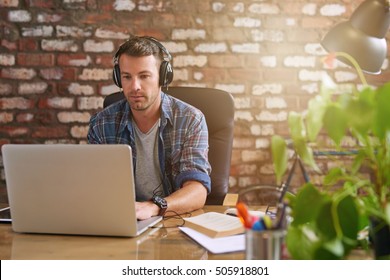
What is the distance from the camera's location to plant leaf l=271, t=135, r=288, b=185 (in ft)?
2.30

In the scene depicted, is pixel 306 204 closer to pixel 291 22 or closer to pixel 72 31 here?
pixel 291 22

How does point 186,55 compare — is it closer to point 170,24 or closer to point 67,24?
point 170,24

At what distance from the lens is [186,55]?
246 centimetres

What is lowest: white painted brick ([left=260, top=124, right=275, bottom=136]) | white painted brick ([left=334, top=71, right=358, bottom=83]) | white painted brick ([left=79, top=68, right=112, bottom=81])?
white painted brick ([left=260, top=124, right=275, bottom=136])

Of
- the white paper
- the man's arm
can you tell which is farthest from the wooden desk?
the man's arm

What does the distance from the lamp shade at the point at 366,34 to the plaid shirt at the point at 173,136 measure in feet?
2.15

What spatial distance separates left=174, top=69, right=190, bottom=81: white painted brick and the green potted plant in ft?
5.81

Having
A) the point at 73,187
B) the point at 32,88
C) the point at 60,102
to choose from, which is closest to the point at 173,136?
the point at 73,187

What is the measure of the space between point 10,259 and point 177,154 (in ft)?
3.06

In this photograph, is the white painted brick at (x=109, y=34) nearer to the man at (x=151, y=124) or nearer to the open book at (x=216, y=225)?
the man at (x=151, y=124)

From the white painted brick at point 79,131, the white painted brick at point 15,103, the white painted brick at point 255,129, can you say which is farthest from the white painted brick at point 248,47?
the white painted brick at point 15,103

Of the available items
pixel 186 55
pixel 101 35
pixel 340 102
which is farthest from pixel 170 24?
pixel 340 102

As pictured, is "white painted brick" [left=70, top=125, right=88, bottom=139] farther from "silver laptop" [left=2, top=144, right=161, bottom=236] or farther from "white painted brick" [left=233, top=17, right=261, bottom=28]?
"silver laptop" [left=2, top=144, right=161, bottom=236]
